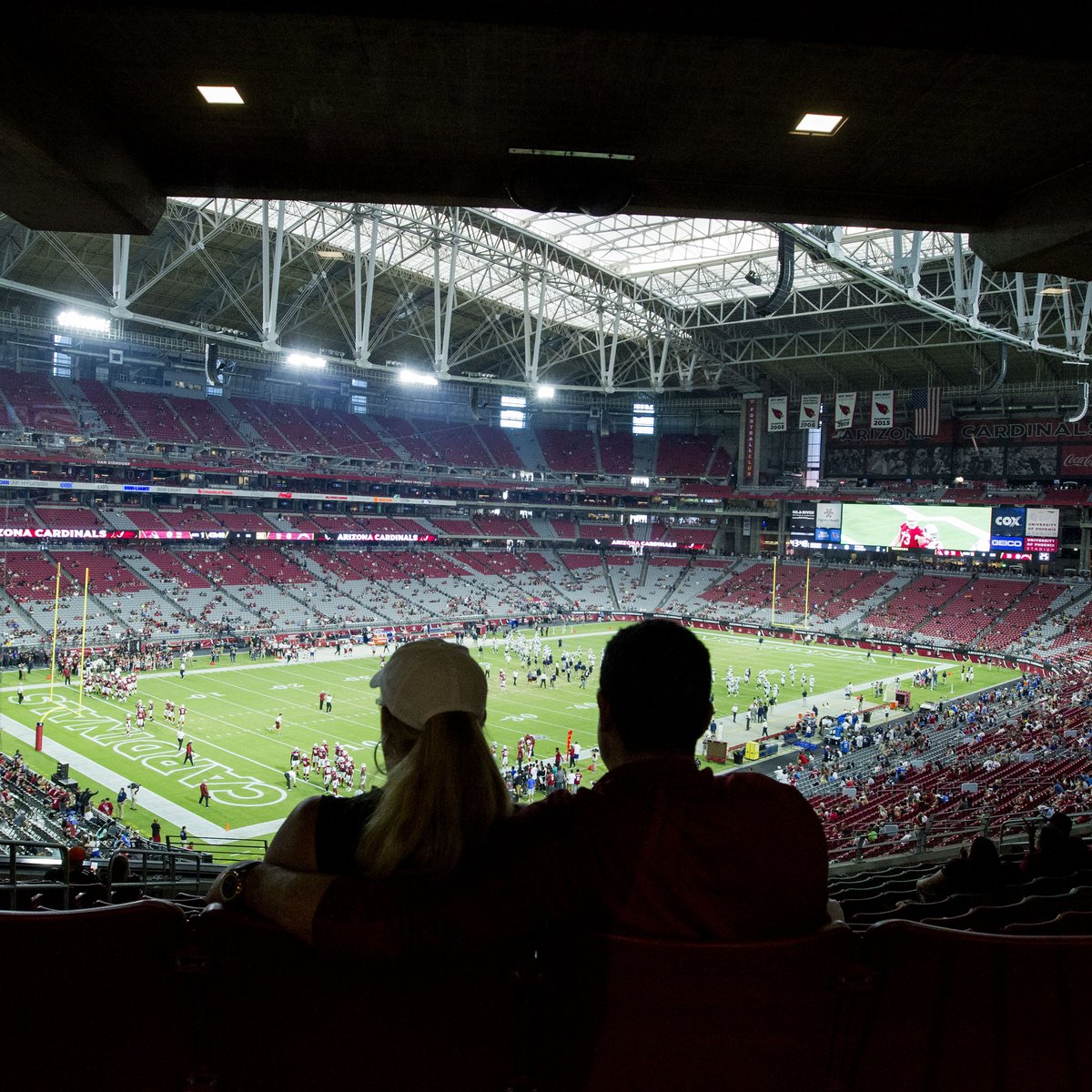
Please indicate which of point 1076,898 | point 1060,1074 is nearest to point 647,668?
point 1060,1074

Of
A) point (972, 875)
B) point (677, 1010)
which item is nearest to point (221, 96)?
point (677, 1010)

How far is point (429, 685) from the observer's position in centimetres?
211

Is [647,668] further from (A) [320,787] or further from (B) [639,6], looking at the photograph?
(A) [320,787]

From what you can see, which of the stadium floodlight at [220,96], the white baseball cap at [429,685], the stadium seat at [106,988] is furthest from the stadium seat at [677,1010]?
the stadium floodlight at [220,96]

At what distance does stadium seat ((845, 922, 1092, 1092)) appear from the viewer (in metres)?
2.14

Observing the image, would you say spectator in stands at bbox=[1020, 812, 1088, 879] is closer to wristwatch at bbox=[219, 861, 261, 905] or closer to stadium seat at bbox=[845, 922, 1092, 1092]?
stadium seat at bbox=[845, 922, 1092, 1092]

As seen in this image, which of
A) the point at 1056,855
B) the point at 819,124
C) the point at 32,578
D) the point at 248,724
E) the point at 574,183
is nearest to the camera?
the point at 819,124

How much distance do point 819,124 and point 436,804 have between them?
15.0 ft

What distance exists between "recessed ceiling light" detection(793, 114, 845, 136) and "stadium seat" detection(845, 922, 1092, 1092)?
4299 mm

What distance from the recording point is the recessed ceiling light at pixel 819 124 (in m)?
4.84

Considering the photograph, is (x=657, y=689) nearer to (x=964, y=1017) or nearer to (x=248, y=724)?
(x=964, y=1017)

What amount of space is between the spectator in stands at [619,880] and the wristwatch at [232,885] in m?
0.01

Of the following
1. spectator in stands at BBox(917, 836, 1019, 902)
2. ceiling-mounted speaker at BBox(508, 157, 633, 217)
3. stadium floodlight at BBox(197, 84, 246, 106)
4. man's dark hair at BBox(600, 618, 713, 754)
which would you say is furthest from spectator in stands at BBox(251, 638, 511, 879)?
ceiling-mounted speaker at BBox(508, 157, 633, 217)

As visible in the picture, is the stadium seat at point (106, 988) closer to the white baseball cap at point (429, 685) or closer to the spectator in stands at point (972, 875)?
the white baseball cap at point (429, 685)
